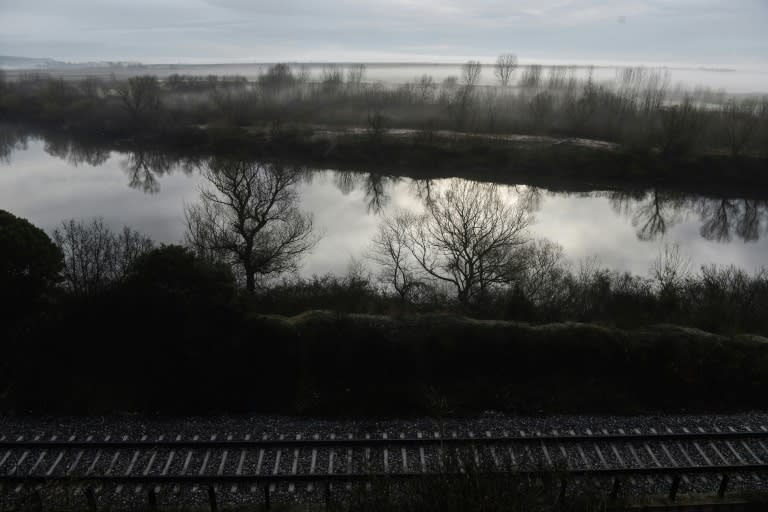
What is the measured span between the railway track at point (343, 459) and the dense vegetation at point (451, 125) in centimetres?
2904

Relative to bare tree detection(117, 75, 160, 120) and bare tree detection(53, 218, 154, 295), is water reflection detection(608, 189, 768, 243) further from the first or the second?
bare tree detection(117, 75, 160, 120)

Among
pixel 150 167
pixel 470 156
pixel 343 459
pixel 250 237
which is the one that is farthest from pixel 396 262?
pixel 150 167

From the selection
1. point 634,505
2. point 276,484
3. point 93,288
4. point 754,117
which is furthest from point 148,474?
point 754,117

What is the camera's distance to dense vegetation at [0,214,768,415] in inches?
436

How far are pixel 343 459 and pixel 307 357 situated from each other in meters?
3.40

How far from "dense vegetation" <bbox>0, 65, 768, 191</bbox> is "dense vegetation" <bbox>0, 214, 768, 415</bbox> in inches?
1021

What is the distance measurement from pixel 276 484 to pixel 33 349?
7.06 metres

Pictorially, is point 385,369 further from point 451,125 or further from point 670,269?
point 451,125

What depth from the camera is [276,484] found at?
28.0ft

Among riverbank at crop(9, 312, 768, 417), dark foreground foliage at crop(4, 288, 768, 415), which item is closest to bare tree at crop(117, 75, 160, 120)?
dark foreground foliage at crop(4, 288, 768, 415)

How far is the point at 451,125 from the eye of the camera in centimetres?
4831

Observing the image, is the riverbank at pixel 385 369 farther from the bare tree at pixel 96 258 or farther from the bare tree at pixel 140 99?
the bare tree at pixel 140 99

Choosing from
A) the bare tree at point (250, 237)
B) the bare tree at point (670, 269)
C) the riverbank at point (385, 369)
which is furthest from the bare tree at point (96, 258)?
the bare tree at point (670, 269)

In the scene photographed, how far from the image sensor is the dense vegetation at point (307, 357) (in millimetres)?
11062
